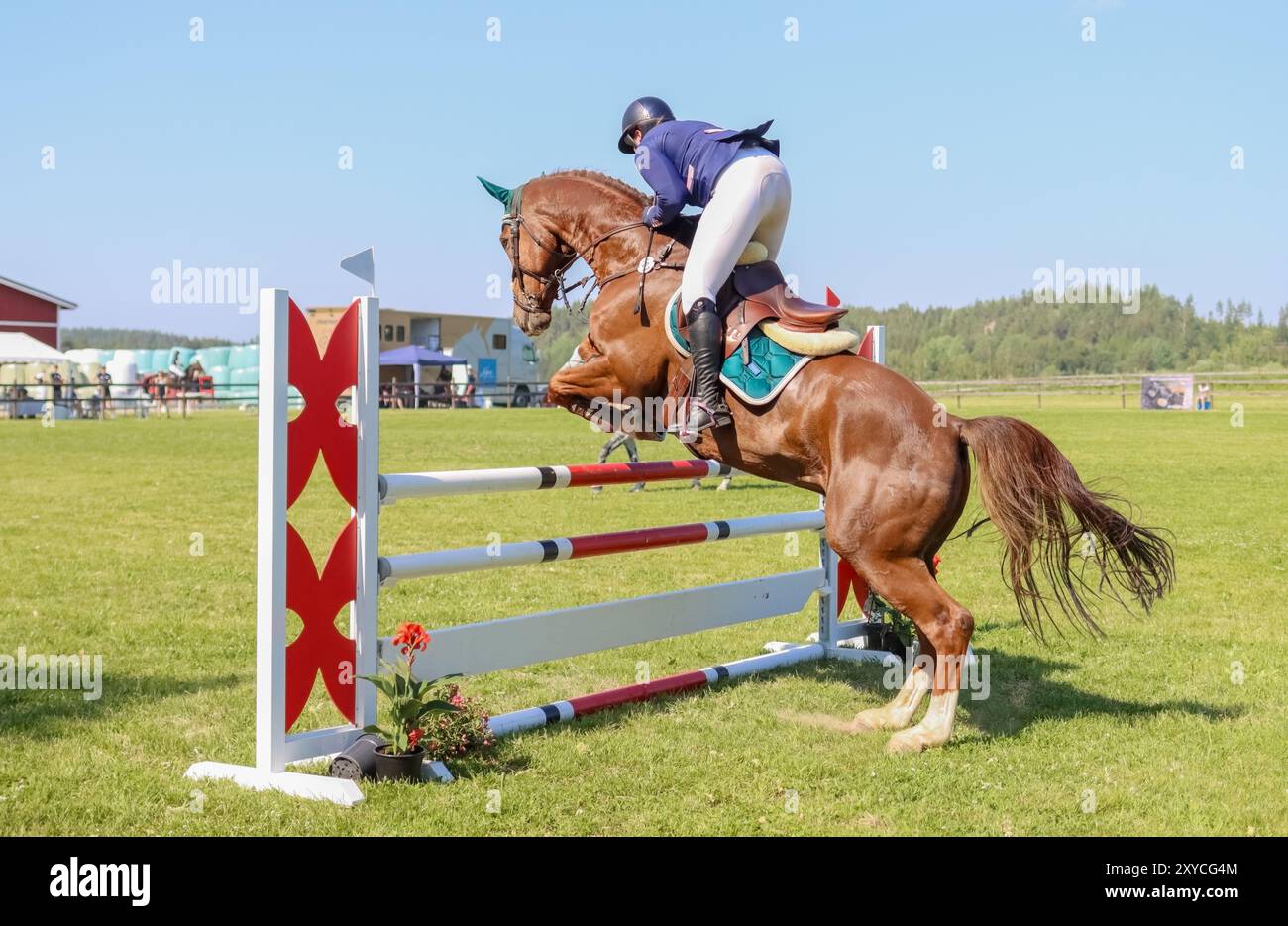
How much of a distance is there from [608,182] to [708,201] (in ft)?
2.39

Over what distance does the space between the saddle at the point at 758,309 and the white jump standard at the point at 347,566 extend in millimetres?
763

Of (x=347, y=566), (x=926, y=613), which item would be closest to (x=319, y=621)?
(x=347, y=566)

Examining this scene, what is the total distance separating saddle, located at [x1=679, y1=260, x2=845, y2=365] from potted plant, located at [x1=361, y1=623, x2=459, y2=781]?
1708 mm

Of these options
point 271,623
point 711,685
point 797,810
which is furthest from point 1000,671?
point 271,623

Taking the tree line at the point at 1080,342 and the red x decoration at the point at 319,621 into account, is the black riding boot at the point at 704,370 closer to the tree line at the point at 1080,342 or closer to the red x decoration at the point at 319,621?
the red x decoration at the point at 319,621

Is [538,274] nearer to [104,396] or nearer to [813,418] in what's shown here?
[813,418]

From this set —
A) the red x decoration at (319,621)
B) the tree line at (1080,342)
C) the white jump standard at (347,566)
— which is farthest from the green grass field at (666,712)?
the tree line at (1080,342)

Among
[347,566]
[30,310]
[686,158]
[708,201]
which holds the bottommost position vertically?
[347,566]

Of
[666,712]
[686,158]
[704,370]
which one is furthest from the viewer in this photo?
[666,712]

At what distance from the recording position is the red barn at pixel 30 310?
44.3 metres

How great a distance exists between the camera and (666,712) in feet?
17.3

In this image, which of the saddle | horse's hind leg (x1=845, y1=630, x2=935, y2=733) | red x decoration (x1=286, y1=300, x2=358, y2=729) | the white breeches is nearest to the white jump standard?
red x decoration (x1=286, y1=300, x2=358, y2=729)
